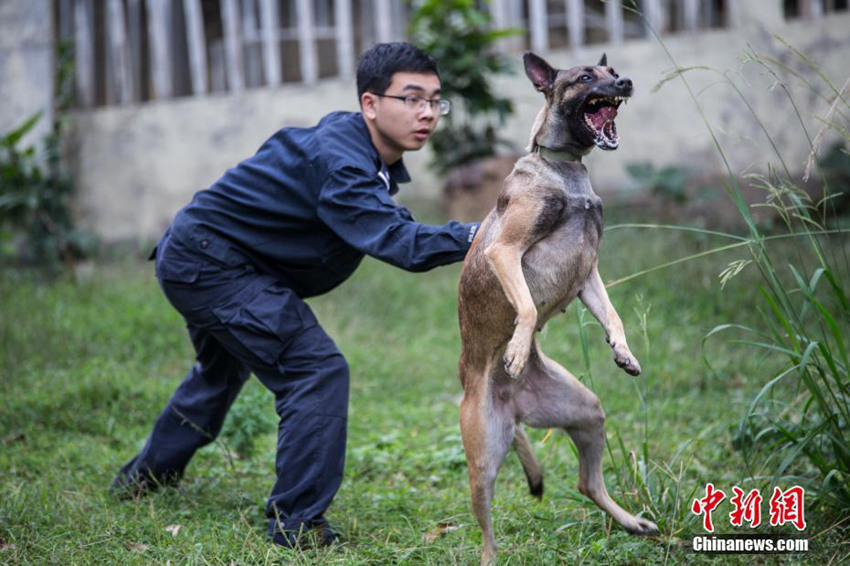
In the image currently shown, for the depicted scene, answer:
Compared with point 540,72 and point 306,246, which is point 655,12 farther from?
point 306,246

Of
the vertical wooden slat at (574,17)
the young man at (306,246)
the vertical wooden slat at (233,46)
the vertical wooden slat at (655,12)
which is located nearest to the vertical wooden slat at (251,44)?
the vertical wooden slat at (233,46)

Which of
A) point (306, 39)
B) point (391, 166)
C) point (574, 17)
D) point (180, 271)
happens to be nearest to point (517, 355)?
point (391, 166)

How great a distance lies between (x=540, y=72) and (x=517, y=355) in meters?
1.09

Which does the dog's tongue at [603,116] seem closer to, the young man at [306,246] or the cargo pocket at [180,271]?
the young man at [306,246]

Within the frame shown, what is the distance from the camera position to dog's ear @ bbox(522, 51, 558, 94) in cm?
317

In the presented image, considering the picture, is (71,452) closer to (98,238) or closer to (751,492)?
(751,492)

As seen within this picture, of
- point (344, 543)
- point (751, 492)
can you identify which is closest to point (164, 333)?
point (344, 543)

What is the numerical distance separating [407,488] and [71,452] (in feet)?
6.01

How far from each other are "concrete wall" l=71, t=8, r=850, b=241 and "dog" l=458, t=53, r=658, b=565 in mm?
5443

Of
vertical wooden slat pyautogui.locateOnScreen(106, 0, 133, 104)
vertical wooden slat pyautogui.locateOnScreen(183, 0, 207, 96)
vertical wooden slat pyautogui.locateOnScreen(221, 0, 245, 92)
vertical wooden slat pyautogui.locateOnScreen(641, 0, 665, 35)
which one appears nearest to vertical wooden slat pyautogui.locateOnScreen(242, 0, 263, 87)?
vertical wooden slat pyautogui.locateOnScreen(221, 0, 245, 92)

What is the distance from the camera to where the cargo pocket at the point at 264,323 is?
3516 millimetres

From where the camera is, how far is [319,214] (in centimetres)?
345

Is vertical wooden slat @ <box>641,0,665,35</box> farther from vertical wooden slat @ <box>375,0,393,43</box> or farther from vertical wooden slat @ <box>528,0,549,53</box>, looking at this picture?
vertical wooden slat @ <box>375,0,393,43</box>

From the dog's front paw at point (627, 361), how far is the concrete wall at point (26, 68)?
842cm
